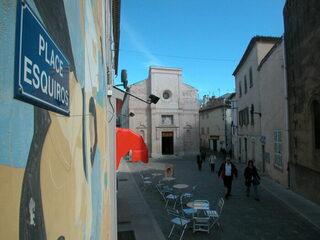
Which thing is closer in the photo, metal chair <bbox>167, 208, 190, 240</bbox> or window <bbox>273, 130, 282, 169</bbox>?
metal chair <bbox>167, 208, 190, 240</bbox>

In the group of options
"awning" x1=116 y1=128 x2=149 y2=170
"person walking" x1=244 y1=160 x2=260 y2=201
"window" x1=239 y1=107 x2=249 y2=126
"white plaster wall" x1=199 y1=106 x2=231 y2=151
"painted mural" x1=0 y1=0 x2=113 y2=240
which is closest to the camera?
"painted mural" x1=0 y1=0 x2=113 y2=240

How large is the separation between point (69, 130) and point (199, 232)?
7.41m

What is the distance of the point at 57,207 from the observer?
0.92 meters

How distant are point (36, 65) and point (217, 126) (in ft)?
140

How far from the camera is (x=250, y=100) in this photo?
866 inches

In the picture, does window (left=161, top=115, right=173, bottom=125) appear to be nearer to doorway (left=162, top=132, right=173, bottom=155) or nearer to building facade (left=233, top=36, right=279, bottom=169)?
doorway (left=162, top=132, right=173, bottom=155)

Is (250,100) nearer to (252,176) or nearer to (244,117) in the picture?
(244,117)

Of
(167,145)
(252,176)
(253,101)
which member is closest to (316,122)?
(252,176)

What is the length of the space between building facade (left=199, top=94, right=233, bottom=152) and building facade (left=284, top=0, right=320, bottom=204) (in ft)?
74.0

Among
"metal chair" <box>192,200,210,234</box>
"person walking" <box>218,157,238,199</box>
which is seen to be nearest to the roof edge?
"person walking" <box>218,157,238,199</box>

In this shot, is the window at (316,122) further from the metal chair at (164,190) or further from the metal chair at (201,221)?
the metal chair at (164,190)

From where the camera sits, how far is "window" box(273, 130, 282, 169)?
1485 cm

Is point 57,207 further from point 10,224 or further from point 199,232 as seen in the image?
point 199,232

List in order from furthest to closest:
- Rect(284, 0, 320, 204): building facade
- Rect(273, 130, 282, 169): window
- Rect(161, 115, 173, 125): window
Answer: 1. Rect(161, 115, 173, 125): window
2. Rect(273, 130, 282, 169): window
3. Rect(284, 0, 320, 204): building facade
